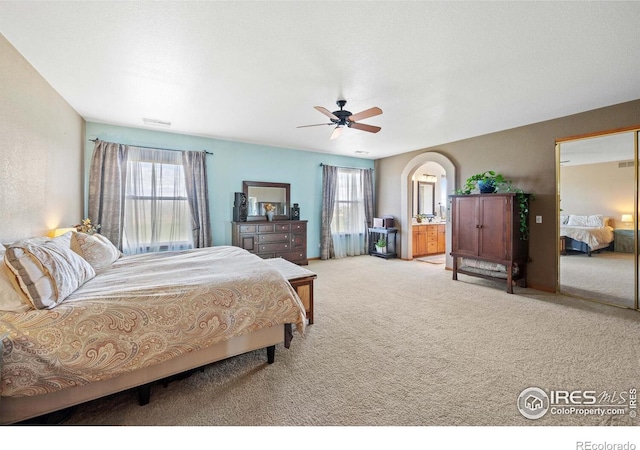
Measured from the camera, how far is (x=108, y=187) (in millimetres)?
4102

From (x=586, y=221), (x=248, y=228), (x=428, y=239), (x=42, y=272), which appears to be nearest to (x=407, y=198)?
(x=428, y=239)

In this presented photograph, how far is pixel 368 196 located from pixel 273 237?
9.73ft

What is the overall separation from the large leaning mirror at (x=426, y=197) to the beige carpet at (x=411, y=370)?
452 cm

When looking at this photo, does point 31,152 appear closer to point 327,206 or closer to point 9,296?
point 9,296

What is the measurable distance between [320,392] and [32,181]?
10.4 ft

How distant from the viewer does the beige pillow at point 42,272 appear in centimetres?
141

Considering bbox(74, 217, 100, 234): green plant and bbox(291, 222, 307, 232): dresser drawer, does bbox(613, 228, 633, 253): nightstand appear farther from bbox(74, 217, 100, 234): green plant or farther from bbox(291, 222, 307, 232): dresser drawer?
bbox(74, 217, 100, 234): green plant

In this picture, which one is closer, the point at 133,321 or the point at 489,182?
the point at 133,321

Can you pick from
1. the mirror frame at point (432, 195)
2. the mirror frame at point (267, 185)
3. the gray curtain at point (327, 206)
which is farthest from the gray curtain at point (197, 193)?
the mirror frame at point (432, 195)

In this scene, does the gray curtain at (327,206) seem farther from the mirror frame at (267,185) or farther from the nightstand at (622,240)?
the nightstand at (622,240)

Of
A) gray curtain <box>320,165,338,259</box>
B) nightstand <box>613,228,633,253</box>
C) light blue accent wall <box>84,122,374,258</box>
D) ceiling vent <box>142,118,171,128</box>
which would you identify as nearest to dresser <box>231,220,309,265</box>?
light blue accent wall <box>84,122,374,258</box>

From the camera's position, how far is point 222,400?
170 centimetres

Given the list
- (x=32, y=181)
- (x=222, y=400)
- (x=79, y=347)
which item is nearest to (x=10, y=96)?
(x=32, y=181)

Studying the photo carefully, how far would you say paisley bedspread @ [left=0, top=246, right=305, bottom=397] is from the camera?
1326 mm
